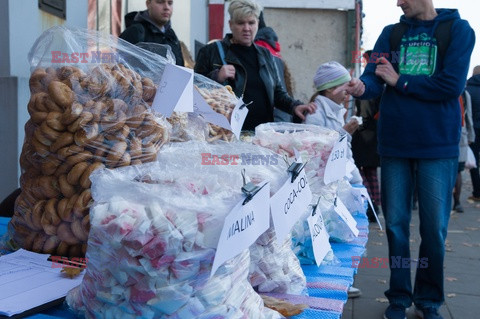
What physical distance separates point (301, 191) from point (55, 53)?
2.22ft

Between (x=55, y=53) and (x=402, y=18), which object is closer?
(x=55, y=53)

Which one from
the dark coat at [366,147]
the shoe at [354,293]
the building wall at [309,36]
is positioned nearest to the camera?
the shoe at [354,293]

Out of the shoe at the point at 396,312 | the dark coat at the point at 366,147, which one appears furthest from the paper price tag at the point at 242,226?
the dark coat at the point at 366,147

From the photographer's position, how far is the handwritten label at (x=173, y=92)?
132cm

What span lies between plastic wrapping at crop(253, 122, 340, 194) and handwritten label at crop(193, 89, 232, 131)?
6.8 inches

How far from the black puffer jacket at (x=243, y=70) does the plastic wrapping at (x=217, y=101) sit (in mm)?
1120

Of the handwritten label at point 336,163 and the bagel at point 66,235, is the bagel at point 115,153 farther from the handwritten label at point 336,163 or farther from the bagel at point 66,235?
the handwritten label at point 336,163

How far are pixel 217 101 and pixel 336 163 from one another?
0.41m

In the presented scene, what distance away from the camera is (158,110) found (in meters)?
1.32

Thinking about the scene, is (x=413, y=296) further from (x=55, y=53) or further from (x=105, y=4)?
(x=105, y=4)

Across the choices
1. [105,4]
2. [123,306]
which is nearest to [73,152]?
[123,306]

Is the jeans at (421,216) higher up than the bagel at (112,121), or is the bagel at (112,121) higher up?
the bagel at (112,121)

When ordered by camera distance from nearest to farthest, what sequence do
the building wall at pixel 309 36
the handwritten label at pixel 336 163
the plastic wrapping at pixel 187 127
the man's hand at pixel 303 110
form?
the plastic wrapping at pixel 187 127
the handwritten label at pixel 336 163
the man's hand at pixel 303 110
the building wall at pixel 309 36

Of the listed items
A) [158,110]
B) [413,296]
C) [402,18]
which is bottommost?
[413,296]
